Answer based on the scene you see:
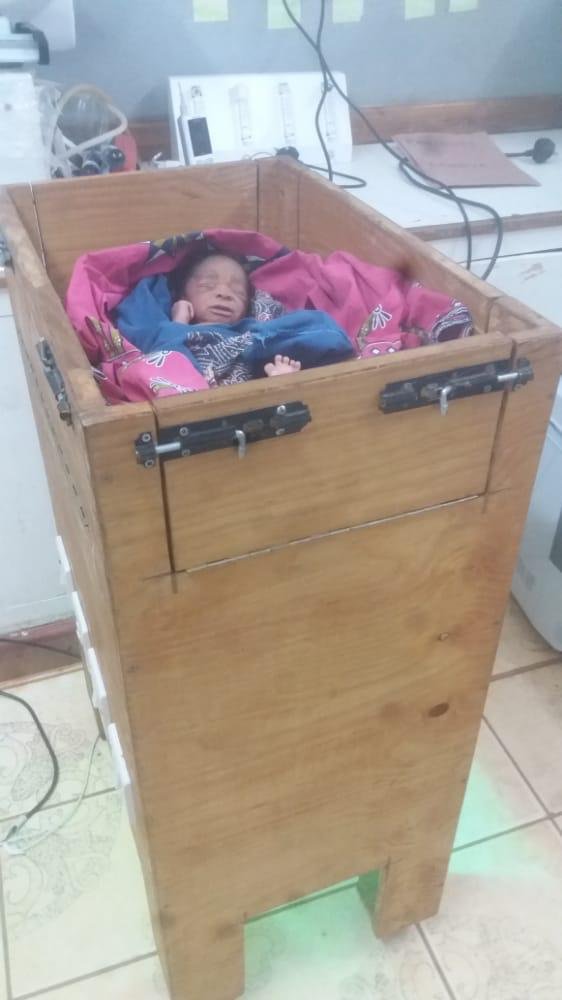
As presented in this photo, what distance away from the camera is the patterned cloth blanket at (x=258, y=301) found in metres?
0.69

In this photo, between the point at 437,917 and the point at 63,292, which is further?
the point at 437,917

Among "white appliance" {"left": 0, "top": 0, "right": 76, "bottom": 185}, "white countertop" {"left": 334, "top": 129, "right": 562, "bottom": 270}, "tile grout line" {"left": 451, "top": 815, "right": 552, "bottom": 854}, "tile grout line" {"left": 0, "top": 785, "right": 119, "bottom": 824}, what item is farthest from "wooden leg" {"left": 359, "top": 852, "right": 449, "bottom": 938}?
"white appliance" {"left": 0, "top": 0, "right": 76, "bottom": 185}

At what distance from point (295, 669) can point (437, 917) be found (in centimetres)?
60

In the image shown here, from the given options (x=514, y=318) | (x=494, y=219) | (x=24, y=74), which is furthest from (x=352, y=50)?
(x=514, y=318)

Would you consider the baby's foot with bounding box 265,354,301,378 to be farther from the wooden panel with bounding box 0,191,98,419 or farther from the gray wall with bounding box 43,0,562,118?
the gray wall with bounding box 43,0,562,118

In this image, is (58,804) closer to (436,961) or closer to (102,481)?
(436,961)

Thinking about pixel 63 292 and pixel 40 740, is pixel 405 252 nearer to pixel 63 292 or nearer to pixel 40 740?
pixel 63 292

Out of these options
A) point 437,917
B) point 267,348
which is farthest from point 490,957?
point 267,348

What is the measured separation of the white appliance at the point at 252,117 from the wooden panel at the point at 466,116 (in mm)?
125

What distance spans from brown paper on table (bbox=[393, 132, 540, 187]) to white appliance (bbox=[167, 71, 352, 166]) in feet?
0.47

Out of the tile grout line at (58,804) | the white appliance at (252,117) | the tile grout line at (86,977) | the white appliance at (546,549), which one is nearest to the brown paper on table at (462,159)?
the white appliance at (252,117)

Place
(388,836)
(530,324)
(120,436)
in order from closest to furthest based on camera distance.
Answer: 1. (120,436)
2. (530,324)
3. (388,836)

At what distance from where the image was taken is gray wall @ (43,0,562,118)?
1.36 metres

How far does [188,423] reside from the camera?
52cm
